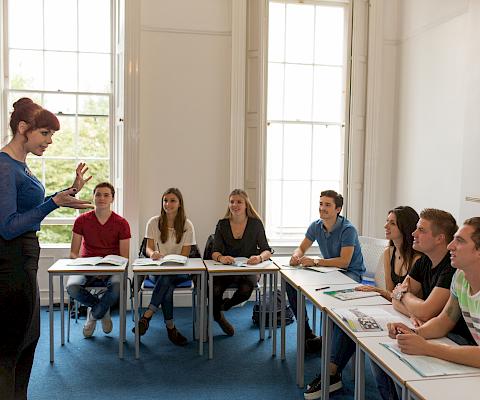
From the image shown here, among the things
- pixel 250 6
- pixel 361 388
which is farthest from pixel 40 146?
pixel 250 6

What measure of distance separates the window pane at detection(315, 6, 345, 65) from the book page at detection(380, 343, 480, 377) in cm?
402

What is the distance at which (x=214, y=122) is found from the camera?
5.12 meters

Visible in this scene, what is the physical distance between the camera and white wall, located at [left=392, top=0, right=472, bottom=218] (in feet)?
13.9

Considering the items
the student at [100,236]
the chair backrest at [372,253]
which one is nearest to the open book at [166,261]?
the student at [100,236]

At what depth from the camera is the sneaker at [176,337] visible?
406 cm

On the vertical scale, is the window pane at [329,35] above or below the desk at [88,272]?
above

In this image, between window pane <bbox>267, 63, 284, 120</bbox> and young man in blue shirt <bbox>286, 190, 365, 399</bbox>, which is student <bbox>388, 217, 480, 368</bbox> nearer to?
young man in blue shirt <bbox>286, 190, 365, 399</bbox>

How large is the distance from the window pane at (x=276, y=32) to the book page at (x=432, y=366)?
3.93 meters

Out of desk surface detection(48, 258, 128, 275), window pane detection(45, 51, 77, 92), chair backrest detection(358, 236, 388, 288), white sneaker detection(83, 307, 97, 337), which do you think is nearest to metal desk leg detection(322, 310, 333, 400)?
chair backrest detection(358, 236, 388, 288)

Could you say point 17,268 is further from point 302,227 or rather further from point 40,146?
point 302,227

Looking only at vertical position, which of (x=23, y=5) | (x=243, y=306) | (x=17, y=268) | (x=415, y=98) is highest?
(x=23, y=5)

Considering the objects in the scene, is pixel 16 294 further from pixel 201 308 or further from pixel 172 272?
pixel 201 308

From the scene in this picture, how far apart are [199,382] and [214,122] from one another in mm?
2617

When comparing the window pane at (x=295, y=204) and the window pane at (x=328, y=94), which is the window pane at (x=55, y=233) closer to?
the window pane at (x=295, y=204)
